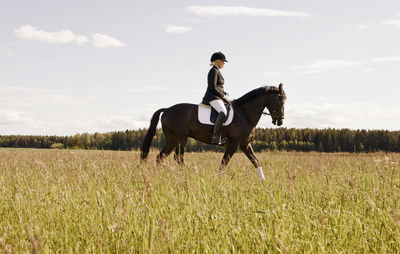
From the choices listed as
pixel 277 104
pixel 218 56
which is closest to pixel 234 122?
pixel 277 104

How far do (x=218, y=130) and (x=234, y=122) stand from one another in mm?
460

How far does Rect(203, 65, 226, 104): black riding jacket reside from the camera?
364 inches

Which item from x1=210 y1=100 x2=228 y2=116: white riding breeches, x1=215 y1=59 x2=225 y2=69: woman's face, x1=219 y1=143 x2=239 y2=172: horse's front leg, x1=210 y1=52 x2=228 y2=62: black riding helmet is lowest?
x1=219 y1=143 x2=239 y2=172: horse's front leg

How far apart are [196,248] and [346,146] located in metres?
36.2

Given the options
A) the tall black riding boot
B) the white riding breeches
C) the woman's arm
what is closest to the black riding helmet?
the woman's arm

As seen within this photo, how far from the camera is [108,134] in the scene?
143 feet

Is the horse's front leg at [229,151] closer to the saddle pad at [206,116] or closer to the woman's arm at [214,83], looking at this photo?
the saddle pad at [206,116]

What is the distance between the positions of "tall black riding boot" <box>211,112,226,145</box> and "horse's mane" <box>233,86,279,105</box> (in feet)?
2.76

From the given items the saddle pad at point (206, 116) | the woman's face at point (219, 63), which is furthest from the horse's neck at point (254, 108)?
the woman's face at point (219, 63)

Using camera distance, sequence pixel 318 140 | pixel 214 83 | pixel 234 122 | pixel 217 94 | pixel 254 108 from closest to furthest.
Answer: pixel 214 83
pixel 217 94
pixel 234 122
pixel 254 108
pixel 318 140

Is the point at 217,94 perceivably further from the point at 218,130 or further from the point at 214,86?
the point at 218,130

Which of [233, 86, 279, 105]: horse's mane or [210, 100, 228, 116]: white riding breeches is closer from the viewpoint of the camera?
[210, 100, 228, 116]: white riding breeches

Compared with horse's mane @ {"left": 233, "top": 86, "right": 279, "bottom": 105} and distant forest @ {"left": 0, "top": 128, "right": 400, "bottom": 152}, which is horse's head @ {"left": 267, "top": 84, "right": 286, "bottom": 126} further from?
distant forest @ {"left": 0, "top": 128, "right": 400, "bottom": 152}

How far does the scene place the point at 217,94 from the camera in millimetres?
9344
